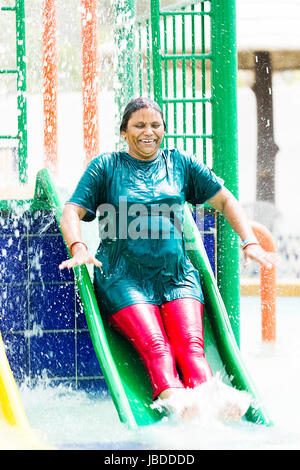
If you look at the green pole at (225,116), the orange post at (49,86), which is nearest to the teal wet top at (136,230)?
the green pole at (225,116)

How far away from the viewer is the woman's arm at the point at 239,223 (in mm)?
3156

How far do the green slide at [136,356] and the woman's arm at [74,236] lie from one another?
25 cm

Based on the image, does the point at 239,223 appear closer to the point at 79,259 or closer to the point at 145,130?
the point at 145,130

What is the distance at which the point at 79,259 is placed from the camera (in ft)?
9.71

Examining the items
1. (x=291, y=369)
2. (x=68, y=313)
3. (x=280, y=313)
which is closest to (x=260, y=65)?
(x=280, y=313)

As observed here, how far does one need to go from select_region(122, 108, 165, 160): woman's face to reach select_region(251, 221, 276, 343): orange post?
2104 millimetres

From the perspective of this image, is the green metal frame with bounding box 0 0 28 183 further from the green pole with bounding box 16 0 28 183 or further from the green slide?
the green slide

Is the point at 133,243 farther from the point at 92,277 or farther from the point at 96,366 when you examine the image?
the point at 96,366

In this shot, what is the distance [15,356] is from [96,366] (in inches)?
17.4

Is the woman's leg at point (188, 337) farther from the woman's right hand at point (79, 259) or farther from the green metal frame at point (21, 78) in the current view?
the green metal frame at point (21, 78)

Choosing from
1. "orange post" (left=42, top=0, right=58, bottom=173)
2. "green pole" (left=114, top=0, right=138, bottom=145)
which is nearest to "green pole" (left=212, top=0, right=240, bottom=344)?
"green pole" (left=114, top=0, right=138, bottom=145)

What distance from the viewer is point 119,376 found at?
3068 mm

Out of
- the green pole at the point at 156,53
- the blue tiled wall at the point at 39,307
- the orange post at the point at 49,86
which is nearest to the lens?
the blue tiled wall at the point at 39,307

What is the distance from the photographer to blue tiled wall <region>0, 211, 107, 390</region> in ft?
12.6
